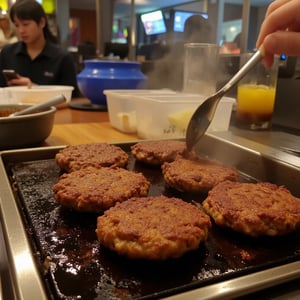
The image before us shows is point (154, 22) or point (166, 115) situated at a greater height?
point (154, 22)

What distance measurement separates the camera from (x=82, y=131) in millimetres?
1642

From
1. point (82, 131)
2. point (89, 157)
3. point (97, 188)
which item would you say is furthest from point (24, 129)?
point (97, 188)

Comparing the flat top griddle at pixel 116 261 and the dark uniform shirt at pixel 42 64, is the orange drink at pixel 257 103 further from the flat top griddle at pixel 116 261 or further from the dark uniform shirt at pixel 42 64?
the dark uniform shirt at pixel 42 64

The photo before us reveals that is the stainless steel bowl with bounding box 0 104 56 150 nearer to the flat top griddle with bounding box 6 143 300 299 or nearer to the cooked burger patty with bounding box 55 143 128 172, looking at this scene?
the cooked burger patty with bounding box 55 143 128 172

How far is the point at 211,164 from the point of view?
3.63ft

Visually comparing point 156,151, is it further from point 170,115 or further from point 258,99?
point 258,99

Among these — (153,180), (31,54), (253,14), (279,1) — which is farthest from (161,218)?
(253,14)

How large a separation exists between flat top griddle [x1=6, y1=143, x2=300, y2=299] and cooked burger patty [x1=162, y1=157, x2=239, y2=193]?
19cm

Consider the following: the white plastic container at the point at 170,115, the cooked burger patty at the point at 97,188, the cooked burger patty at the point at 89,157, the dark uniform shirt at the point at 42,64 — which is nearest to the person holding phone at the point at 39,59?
the dark uniform shirt at the point at 42,64

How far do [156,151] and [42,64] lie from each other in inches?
111

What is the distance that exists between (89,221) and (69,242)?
0.12 m

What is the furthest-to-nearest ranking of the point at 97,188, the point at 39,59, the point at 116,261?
the point at 39,59
the point at 97,188
the point at 116,261

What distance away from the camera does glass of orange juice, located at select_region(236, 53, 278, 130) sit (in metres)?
1.51

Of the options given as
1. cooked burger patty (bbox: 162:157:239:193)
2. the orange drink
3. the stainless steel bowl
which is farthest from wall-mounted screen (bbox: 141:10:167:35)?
cooked burger patty (bbox: 162:157:239:193)
